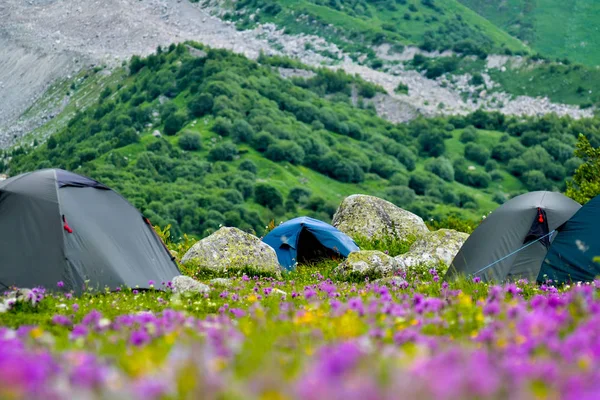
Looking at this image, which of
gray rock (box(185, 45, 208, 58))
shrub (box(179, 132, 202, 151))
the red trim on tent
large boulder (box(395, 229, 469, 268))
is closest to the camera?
the red trim on tent

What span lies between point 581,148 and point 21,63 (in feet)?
598

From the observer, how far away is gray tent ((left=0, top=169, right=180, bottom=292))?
43.1 ft

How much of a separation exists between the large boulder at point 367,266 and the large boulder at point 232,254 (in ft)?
7.43

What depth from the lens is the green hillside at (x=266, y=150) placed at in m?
91.7

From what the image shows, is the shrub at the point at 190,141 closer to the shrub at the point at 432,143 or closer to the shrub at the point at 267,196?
the shrub at the point at 267,196

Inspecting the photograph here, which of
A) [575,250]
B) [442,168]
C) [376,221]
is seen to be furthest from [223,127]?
[575,250]

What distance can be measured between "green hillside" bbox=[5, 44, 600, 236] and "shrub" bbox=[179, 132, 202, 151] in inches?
6.0

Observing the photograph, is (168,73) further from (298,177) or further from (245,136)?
(298,177)

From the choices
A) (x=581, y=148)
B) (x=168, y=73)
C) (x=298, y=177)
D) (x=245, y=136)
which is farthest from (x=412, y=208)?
(x=581, y=148)

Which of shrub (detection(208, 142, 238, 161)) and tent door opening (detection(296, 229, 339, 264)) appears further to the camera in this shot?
shrub (detection(208, 142, 238, 161))

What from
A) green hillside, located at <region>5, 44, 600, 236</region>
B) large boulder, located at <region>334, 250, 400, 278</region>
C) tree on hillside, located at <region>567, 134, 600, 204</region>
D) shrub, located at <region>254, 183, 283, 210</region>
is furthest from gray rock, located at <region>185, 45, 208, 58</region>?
large boulder, located at <region>334, 250, 400, 278</region>

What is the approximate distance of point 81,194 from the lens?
47.5ft

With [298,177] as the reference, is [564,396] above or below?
above

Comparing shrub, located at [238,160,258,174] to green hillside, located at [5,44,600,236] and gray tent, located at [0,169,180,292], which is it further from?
gray tent, located at [0,169,180,292]
